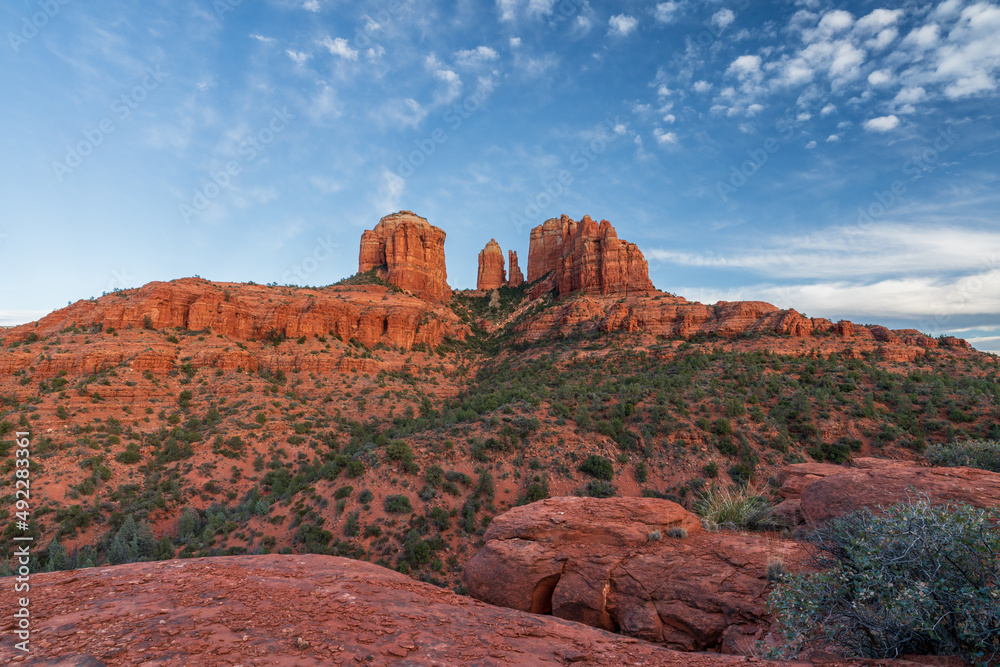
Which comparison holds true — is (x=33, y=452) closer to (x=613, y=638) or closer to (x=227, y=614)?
(x=227, y=614)

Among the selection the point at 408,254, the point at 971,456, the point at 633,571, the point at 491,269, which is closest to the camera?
the point at 633,571

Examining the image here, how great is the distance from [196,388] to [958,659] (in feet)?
148

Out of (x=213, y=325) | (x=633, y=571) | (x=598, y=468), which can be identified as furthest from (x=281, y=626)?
(x=213, y=325)

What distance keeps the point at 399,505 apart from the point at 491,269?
260 feet

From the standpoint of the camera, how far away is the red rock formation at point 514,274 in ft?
309

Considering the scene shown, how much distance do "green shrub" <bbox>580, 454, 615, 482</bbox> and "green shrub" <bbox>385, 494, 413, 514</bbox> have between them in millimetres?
10803

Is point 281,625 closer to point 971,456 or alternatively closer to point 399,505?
point 399,505

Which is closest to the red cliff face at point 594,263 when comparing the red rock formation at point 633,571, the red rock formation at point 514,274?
the red rock formation at point 514,274

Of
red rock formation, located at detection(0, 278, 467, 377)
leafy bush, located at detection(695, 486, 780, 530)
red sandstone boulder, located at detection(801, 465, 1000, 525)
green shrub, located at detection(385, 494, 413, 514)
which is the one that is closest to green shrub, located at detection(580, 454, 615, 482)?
green shrub, located at detection(385, 494, 413, 514)

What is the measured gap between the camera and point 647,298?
61125 millimetres

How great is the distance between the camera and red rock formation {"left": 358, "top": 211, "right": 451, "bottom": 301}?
70.9 meters

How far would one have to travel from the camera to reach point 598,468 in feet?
76.3

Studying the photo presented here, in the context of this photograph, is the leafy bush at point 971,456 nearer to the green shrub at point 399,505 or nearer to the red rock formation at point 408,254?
the green shrub at point 399,505

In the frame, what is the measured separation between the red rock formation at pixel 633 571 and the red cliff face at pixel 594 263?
60.4 meters
